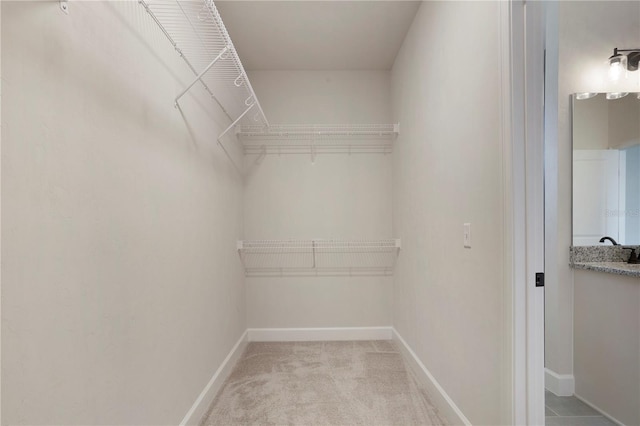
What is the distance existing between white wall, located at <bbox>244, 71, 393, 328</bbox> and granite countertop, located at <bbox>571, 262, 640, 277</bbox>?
1.53 meters

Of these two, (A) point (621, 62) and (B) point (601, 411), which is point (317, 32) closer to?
(A) point (621, 62)

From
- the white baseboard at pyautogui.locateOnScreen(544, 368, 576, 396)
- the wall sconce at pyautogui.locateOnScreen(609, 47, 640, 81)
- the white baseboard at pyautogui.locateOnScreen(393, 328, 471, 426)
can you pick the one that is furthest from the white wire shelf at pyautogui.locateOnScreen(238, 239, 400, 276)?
the wall sconce at pyautogui.locateOnScreen(609, 47, 640, 81)

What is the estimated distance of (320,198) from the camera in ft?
10.5

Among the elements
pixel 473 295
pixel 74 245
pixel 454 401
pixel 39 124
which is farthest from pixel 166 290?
pixel 454 401

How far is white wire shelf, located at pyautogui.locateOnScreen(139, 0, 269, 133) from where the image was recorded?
1.37 m

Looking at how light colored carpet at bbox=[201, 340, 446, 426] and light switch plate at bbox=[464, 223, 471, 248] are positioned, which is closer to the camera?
light switch plate at bbox=[464, 223, 471, 248]

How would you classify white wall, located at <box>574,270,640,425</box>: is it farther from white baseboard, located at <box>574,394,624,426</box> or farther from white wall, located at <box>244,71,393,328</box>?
white wall, located at <box>244,71,393,328</box>

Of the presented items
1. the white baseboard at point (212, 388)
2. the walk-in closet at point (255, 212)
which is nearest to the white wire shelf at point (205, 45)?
the walk-in closet at point (255, 212)

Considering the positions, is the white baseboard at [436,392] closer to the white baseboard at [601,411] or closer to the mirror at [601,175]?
the white baseboard at [601,411]

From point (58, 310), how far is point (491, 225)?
156 centimetres

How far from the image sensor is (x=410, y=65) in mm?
2527

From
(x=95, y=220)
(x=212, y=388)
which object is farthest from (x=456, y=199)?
(x=212, y=388)

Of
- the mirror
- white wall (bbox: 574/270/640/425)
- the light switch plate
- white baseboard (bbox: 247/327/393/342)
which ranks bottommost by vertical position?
white baseboard (bbox: 247/327/393/342)

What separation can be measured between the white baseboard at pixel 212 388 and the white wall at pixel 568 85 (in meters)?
2.27
